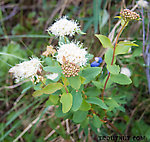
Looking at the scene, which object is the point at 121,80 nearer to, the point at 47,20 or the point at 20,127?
the point at 20,127

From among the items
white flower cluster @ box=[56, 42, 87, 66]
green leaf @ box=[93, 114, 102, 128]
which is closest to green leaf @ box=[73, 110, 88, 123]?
green leaf @ box=[93, 114, 102, 128]

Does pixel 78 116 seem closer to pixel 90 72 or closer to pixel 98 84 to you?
pixel 98 84

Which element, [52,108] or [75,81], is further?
[52,108]

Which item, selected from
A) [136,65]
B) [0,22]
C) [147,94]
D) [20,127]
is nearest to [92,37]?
[136,65]

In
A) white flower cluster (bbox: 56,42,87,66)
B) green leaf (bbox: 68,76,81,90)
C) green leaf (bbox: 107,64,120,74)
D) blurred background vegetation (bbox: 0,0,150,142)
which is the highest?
white flower cluster (bbox: 56,42,87,66)

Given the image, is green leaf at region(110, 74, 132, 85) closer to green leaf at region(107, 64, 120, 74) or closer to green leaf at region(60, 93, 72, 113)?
green leaf at region(107, 64, 120, 74)

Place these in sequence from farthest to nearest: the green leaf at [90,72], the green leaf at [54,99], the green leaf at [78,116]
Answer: the green leaf at [78,116]
the green leaf at [54,99]
the green leaf at [90,72]

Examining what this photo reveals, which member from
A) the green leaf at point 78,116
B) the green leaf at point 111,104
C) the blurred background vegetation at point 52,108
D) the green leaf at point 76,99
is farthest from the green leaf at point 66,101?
the blurred background vegetation at point 52,108

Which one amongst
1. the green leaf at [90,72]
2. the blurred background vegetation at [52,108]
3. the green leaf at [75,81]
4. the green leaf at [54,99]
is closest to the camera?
the green leaf at [75,81]

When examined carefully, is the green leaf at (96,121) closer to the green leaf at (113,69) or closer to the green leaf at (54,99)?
the green leaf at (54,99)

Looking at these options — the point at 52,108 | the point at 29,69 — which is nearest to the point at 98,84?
→ the point at 29,69

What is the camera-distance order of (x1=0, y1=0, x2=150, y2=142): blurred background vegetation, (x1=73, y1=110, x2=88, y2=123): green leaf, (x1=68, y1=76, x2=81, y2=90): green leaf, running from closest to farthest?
(x1=68, y1=76, x2=81, y2=90): green leaf < (x1=73, y1=110, x2=88, y2=123): green leaf < (x1=0, y1=0, x2=150, y2=142): blurred background vegetation
